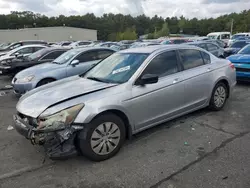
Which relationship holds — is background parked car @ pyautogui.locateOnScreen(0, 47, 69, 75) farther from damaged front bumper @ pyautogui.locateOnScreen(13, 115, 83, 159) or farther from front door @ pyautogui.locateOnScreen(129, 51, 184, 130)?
damaged front bumper @ pyautogui.locateOnScreen(13, 115, 83, 159)

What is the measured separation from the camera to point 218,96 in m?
4.98

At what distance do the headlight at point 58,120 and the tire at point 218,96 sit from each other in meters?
3.16

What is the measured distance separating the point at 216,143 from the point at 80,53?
17.3 feet

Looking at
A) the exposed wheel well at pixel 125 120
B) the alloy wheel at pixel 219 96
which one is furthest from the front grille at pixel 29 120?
the alloy wheel at pixel 219 96

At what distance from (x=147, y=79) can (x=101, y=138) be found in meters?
1.13

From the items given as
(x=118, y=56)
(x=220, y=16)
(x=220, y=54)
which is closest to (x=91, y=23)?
(x=220, y=16)

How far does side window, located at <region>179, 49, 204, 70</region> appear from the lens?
4363 millimetres

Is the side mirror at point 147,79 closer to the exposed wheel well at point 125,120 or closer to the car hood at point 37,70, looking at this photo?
the exposed wheel well at point 125,120

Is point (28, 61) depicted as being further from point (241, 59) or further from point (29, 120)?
point (241, 59)

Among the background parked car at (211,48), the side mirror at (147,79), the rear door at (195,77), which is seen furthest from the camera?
the background parked car at (211,48)

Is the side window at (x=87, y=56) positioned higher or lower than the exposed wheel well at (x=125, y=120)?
higher

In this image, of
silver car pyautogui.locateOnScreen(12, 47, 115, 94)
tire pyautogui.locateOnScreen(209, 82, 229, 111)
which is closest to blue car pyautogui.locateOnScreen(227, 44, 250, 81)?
tire pyautogui.locateOnScreen(209, 82, 229, 111)

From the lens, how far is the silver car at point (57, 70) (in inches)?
249

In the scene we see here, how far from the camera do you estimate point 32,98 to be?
3.45 metres
